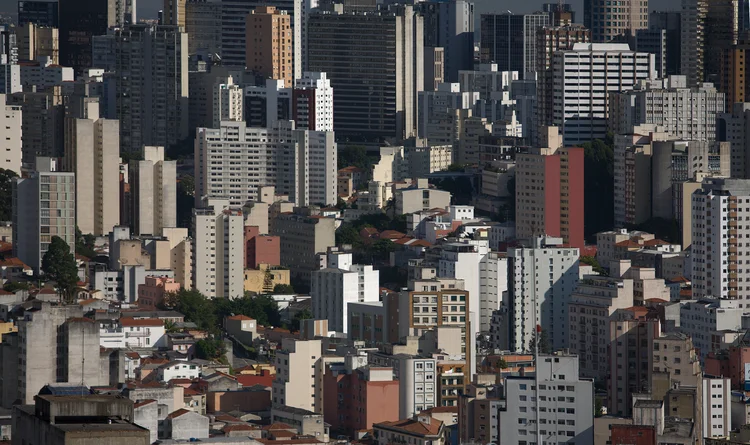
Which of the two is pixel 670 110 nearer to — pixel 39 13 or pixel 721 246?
pixel 721 246

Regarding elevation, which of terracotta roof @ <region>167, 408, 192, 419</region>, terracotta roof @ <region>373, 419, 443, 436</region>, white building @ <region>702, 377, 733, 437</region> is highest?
terracotta roof @ <region>167, 408, 192, 419</region>

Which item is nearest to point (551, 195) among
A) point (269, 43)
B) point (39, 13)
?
point (269, 43)

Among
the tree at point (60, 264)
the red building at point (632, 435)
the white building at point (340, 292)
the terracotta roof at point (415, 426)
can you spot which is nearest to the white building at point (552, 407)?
the red building at point (632, 435)

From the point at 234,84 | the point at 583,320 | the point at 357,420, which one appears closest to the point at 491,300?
the point at 583,320

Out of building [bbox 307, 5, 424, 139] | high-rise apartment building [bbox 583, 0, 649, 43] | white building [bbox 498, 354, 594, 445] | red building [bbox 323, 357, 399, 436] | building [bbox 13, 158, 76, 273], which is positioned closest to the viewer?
white building [bbox 498, 354, 594, 445]

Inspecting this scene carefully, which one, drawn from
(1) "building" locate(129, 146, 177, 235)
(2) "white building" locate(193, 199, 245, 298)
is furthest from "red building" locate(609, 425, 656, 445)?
(1) "building" locate(129, 146, 177, 235)

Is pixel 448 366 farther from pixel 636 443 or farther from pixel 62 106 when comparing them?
pixel 62 106

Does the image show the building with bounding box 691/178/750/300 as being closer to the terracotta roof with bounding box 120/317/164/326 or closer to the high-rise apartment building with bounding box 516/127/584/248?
the high-rise apartment building with bounding box 516/127/584/248
